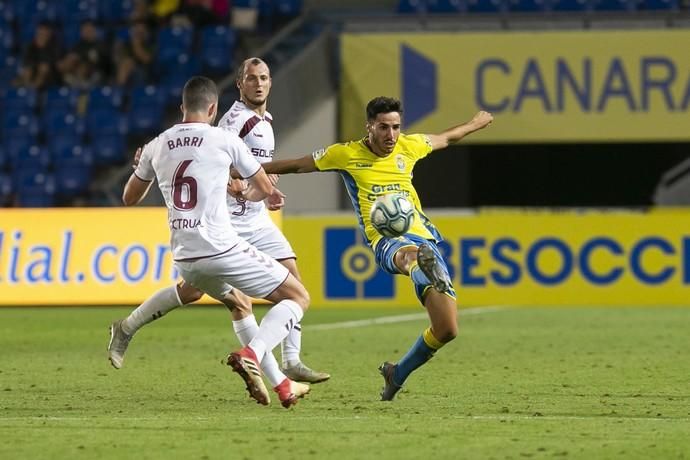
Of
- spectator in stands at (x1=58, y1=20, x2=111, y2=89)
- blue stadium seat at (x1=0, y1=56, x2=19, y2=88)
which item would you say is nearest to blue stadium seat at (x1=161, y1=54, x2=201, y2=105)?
spectator in stands at (x1=58, y1=20, x2=111, y2=89)

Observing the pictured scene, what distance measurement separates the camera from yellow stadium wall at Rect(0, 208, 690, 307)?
58.0ft

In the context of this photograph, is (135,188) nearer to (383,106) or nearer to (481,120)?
(383,106)

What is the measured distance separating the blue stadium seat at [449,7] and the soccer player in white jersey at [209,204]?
1341 centimetres

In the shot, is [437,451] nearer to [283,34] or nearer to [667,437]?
[667,437]

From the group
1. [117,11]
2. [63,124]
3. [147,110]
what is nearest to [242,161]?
[147,110]

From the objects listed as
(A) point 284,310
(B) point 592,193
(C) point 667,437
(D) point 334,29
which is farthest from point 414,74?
(C) point 667,437

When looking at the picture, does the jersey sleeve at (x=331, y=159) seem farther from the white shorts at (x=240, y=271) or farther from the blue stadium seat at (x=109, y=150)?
the blue stadium seat at (x=109, y=150)

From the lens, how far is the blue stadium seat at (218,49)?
2152cm

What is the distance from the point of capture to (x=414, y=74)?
2094 cm

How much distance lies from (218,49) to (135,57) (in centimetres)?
124

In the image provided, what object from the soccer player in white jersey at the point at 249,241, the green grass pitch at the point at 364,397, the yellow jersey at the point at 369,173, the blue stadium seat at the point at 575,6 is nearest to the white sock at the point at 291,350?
the soccer player in white jersey at the point at 249,241

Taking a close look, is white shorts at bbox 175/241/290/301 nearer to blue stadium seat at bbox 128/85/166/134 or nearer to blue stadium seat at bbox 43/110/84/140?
blue stadium seat at bbox 128/85/166/134

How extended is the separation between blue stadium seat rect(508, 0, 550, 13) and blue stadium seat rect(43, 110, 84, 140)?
6306 millimetres

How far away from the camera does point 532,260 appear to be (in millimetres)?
18109
